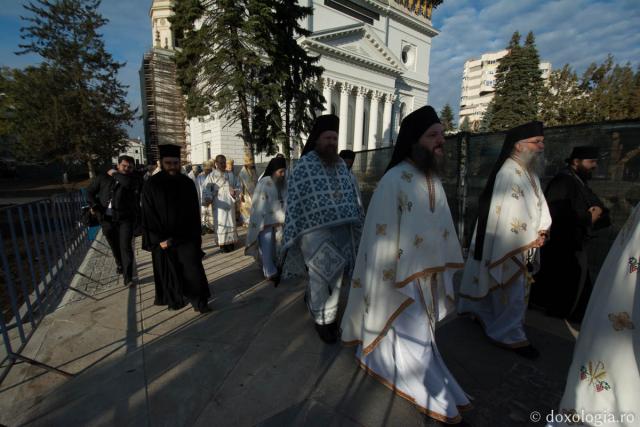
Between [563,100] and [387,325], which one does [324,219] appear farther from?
[563,100]

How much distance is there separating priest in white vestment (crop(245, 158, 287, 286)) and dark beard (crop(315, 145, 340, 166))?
1907mm

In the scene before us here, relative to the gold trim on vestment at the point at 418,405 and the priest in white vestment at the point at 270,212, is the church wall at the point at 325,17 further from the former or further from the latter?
the gold trim on vestment at the point at 418,405

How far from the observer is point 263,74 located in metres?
12.6

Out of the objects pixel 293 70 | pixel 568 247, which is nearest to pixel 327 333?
pixel 568 247

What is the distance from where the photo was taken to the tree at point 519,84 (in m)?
32.9

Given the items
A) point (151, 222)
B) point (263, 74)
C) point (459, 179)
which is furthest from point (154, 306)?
point (263, 74)

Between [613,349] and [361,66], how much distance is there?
38348 mm

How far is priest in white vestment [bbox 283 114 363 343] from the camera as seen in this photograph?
3.07 m

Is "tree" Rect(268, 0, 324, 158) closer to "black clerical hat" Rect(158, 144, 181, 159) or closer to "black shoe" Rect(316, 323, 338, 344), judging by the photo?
"black clerical hat" Rect(158, 144, 181, 159)

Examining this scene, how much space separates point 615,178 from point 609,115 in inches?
455

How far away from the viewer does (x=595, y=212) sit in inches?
130

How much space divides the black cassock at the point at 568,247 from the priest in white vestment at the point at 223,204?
5.88 m

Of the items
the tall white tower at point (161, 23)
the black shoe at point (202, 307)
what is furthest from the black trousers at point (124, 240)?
the tall white tower at point (161, 23)

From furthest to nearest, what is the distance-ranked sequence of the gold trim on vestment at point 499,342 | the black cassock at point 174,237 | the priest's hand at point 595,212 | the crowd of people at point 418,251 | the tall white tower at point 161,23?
the tall white tower at point 161,23 < the black cassock at point 174,237 < the priest's hand at point 595,212 < the gold trim on vestment at point 499,342 < the crowd of people at point 418,251
